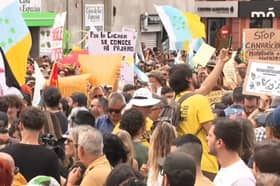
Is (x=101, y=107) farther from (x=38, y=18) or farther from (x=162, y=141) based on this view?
(x=38, y=18)

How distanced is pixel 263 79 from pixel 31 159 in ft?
14.0

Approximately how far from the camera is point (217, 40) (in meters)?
41.6

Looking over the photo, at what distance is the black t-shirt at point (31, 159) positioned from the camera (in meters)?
6.76

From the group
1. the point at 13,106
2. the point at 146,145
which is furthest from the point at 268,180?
the point at 13,106

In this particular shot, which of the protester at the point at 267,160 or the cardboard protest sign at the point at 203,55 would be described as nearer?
the protester at the point at 267,160

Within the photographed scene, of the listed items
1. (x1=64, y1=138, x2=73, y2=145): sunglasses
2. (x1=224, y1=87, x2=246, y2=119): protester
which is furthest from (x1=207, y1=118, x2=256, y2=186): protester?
(x1=224, y1=87, x2=246, y2=119): protester

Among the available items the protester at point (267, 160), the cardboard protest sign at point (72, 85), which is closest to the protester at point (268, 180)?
the protester at point (267, 160)

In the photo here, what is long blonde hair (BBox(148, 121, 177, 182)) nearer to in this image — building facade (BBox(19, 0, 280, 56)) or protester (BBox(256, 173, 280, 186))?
protester (BBox(256, 173, 280, 186))

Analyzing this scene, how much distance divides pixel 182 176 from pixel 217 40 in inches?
1449

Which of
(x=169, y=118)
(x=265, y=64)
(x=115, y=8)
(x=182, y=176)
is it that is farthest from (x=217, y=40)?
(x=182, y=176)

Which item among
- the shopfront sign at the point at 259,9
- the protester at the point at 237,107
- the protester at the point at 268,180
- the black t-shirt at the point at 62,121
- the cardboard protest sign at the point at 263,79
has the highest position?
the shopfront sign at the point at 259,9

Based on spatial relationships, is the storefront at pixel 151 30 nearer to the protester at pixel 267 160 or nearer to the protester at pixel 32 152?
the protester at pixel 32 152

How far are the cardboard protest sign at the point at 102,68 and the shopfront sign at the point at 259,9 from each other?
30062 mm

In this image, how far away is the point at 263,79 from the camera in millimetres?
10250
